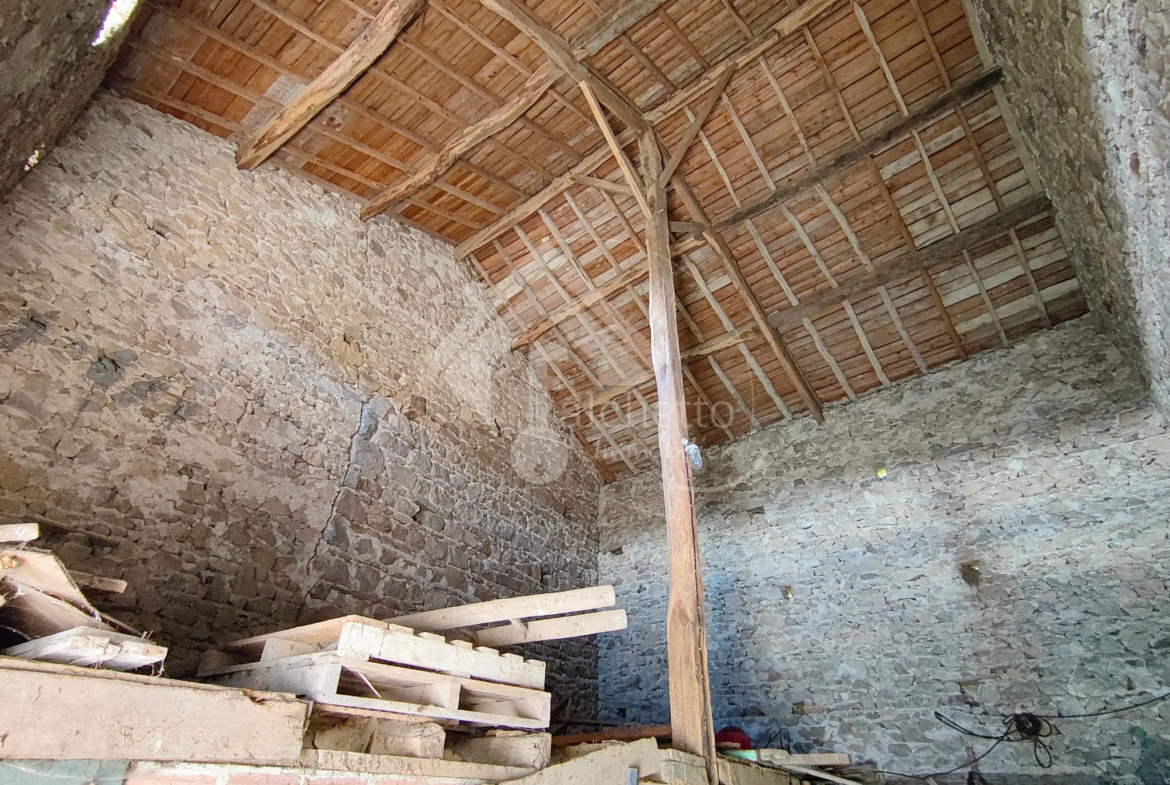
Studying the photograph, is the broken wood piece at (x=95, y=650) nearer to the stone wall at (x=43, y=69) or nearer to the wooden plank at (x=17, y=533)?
the wooden plank at (x=17, y=533)

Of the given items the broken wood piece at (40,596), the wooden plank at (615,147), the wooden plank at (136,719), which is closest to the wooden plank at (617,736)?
the wooden plank at (136,719)

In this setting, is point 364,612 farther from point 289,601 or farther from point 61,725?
point 61,725

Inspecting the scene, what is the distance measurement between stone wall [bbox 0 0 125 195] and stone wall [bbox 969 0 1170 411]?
4.79 meters

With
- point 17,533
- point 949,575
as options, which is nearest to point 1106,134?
point 949,575

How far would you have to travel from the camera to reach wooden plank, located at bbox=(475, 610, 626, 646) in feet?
10.6

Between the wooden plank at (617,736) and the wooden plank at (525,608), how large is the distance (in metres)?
1.09

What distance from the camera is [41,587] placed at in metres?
2.09

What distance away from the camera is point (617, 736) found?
4.19 meters

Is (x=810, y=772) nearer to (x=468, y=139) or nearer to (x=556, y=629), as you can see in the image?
(x=556, y=629)

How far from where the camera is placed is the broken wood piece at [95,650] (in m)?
1.95

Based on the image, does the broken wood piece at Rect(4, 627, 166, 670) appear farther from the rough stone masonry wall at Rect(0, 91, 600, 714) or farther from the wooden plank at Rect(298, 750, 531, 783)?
the rough stone masonry wall at Rect(0, 91, 600, 714)

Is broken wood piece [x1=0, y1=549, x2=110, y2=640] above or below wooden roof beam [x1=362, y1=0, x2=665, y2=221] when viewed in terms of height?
below

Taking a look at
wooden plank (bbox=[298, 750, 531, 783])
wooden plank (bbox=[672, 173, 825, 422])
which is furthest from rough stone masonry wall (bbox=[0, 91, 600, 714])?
wooden plank (bbox=[672, 173, 825, 422])

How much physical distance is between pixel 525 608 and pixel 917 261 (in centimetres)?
457
